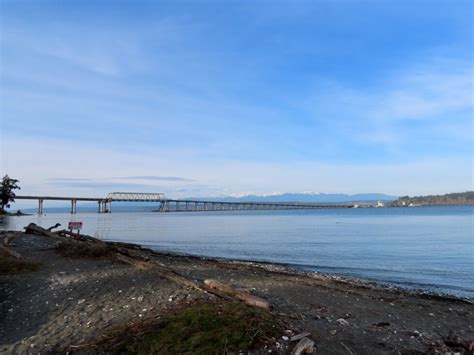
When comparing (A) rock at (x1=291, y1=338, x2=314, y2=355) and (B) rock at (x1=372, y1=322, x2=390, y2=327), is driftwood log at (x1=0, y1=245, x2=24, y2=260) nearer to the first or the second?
(A) rock at (x1=291, y1=338, x2=314, y2=355)

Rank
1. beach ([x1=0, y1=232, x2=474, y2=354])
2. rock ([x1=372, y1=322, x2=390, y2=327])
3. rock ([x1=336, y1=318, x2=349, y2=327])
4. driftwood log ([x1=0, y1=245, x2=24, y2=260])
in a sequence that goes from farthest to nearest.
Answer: driftwood log ([x1=0, y1=245, x2=24, y2=260]), rock ([x1=372, y1=322, x2=390, y2=327]), rock ([x1=336, y1=318, x2=349, y2=327]), beach ([x1=0, y1=232, x2=474, y2=354])

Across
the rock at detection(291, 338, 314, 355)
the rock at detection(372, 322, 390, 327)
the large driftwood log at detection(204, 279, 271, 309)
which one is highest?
the large driftwood log at detection(204, 279, 271, 309)

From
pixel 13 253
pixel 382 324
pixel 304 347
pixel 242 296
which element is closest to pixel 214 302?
pixel 242 296

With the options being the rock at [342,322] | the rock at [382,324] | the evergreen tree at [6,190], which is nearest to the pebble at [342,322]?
the rock at [342,322]

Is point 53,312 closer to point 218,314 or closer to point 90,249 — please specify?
point 218,314

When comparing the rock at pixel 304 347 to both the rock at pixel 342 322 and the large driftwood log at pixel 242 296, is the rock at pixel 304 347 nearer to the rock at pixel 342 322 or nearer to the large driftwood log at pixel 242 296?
the large driftwood log at pixel 242 296

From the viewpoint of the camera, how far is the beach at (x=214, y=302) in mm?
8008

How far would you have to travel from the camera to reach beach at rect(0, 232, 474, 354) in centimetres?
801

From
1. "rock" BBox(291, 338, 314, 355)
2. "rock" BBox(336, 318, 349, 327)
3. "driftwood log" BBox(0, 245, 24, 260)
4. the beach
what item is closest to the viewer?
"rock" BBox(291, 338, 314, 355)

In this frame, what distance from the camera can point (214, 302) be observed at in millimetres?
9680

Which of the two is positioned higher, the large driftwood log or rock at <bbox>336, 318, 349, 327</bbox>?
the large driftwood log

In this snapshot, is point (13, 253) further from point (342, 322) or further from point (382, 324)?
point (382, 324)

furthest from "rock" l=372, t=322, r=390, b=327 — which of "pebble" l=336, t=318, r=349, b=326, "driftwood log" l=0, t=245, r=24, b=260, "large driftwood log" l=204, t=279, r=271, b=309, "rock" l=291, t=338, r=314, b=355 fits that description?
"driftwood log" l=0, t=245, r=24, b=260

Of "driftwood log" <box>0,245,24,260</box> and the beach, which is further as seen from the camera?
"driftwood log" <box>0,245,24,260</box>
